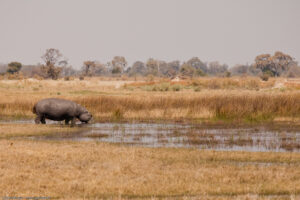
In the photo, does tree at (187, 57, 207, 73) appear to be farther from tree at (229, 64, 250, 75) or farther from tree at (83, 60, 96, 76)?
tree at (83, 60, 96, 76)

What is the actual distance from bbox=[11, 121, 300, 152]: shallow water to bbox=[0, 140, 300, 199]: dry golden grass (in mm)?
1800

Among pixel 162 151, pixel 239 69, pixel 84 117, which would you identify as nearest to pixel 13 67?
pixel 239 69

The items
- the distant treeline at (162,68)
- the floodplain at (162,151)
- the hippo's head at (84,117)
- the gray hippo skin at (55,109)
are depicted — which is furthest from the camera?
the distant treeline at (162,68)

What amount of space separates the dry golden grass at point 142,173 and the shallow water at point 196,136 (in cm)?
180

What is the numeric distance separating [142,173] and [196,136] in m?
7.07

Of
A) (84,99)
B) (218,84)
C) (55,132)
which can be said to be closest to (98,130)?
(55,132)

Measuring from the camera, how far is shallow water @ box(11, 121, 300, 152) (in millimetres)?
14953

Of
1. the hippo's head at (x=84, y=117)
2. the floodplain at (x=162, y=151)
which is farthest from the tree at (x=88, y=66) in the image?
the hippo's head at (x=84, y=117)

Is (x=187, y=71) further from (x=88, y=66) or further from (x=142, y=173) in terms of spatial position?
(x=142, y=173)

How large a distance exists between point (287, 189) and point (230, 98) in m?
15.8

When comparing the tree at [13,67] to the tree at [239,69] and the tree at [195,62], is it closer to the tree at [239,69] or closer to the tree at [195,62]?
the tree at [195,62]

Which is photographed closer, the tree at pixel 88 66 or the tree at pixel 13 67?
the tree at pixel 13 67

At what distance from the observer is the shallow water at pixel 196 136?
14953mm

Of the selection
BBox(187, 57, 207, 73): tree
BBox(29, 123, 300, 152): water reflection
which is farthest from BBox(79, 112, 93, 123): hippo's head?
BBox(187, 57, 207, 73): tree
